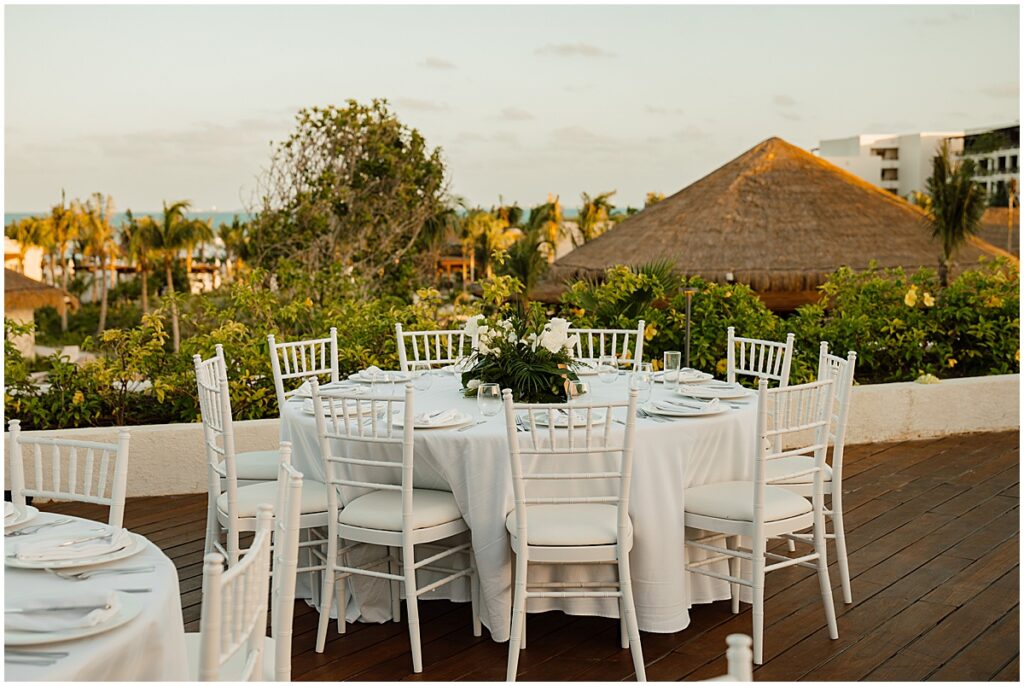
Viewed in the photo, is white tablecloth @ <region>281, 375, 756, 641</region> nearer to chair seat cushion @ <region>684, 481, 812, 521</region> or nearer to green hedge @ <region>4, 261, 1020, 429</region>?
chair seat cushion @ <region>684, 481, 812, 521</region>

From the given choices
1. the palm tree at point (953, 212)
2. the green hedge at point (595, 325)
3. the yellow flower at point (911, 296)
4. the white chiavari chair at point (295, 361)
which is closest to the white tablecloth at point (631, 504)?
the white chiavari chair at point (295, 361)

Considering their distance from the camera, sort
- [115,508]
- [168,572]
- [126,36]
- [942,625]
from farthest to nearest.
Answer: [126,36]
[942,625]
[115,508]
[168,572]

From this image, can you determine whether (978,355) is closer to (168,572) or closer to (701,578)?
(701,578)

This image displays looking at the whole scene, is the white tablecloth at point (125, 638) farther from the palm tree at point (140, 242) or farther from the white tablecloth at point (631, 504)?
the palm tree at point (140, 242)

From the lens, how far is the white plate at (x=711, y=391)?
14.1ft

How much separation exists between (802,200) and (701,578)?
809 cm

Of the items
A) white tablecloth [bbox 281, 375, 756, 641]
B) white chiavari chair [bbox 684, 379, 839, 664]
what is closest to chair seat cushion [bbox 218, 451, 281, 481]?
white tablecloth [bbox 281, 375, 756, 641]

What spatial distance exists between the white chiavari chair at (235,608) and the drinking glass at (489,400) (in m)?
1.90

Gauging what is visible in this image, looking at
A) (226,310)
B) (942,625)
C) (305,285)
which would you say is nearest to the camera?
(942,625)

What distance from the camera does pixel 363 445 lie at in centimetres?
403

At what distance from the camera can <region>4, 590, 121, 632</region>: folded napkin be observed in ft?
6.38

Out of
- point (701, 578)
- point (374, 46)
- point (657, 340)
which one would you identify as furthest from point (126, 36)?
point (701, 578)

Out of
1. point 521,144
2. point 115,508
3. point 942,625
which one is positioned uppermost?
point 521,144

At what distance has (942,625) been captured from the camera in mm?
3947
